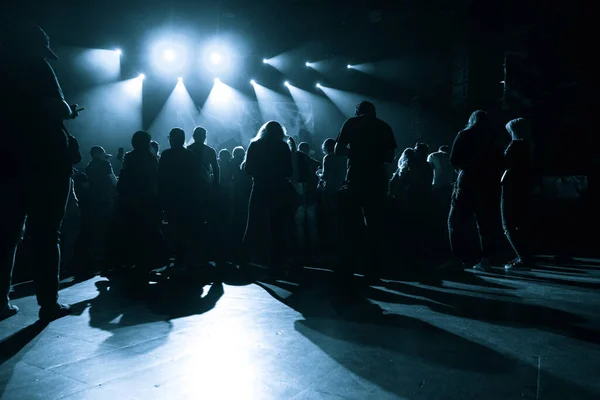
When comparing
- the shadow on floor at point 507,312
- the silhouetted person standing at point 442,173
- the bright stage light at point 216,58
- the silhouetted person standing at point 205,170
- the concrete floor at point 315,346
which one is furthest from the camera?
the bright stage light at point 216,58

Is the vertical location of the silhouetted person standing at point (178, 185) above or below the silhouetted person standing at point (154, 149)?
below

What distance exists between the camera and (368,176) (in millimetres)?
4176

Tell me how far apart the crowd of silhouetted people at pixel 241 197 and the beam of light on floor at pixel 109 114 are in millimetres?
9168

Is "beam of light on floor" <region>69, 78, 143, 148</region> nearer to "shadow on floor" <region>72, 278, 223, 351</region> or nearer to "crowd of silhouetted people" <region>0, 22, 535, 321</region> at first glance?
"crowd of silhouetted people" <region>0, 22, 535, 321</region>

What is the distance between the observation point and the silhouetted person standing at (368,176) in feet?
13.7

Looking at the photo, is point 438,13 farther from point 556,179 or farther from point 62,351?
point 62,351

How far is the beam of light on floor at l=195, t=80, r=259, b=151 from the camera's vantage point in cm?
1778

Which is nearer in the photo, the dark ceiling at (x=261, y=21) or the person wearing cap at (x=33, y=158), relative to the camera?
the person wearing cap at (x=33, y=158)

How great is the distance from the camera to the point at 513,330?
233cm

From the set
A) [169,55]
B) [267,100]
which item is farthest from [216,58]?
[267,100]

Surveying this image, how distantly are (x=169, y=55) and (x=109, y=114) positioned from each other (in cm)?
340

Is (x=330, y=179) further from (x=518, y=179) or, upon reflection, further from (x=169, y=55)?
(x=169, y=55)

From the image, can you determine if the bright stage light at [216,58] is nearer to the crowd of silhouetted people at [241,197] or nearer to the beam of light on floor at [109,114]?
the beam of light on floor at [109,114]

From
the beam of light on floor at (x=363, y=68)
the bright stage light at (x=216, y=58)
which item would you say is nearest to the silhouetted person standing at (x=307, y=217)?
the beam of light on floor at (x=363, y=68)
